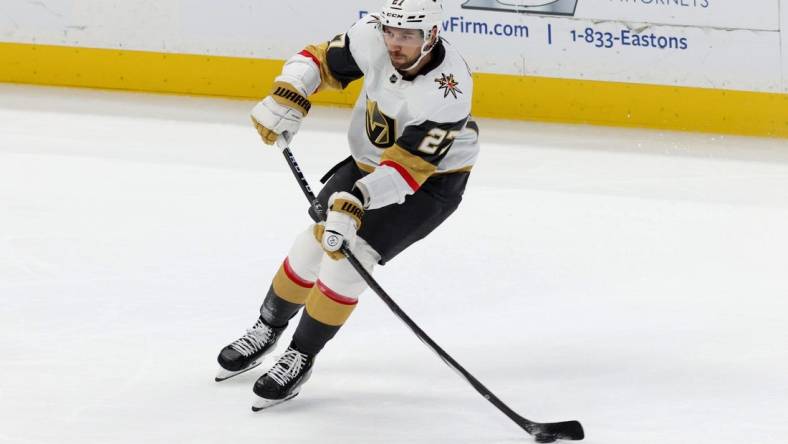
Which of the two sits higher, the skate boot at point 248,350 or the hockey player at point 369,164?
the hockey player at point 369,164

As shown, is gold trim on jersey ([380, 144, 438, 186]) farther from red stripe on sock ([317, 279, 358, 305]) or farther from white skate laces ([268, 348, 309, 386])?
white skate laces ([268, 348, 309, 386])

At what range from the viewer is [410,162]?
9.55 feet

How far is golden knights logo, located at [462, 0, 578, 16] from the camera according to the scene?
5.80 meters

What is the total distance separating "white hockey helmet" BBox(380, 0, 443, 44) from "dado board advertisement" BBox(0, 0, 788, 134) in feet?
9.74

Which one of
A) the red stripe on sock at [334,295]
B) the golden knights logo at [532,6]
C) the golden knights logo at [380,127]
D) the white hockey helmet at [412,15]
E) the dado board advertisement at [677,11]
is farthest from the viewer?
the golden knights logo at [532,6]

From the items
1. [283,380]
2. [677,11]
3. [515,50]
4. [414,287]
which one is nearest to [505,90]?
[515,50]

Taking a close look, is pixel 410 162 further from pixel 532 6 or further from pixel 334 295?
pixel 532 6

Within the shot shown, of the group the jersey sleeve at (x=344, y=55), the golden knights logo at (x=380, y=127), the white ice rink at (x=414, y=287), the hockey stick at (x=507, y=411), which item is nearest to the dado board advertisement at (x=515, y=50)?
the white ice rink at (x=414, y=287)

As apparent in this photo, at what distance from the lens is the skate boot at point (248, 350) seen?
10.4ft

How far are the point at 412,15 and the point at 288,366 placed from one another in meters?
0.89

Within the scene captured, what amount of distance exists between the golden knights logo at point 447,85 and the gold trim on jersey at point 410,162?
16 cm

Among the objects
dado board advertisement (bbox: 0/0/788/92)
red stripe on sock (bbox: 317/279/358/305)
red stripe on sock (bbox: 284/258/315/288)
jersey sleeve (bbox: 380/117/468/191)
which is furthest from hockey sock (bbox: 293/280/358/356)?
dado board advertisement (bbox: 0/0/788/92)

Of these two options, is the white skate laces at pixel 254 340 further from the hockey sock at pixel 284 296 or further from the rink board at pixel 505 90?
the rink board at pixel 505 90

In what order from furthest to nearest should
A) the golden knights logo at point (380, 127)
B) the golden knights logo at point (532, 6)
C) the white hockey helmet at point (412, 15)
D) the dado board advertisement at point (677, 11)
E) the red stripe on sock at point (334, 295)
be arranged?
1. the golden knights logo at point (532, 6)
2. the dado board advertisement at point (677, 11)
3. the golden knights logo at point (380, 127)
4. the red stripe on sock at point (334, 295)
5. the white hockey helmet at point (412, 15)
